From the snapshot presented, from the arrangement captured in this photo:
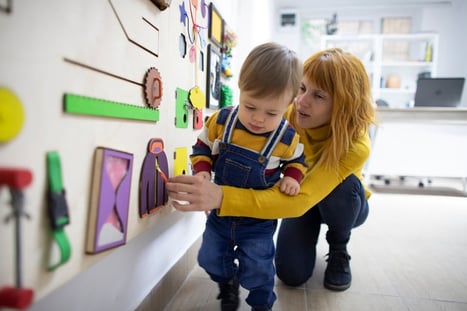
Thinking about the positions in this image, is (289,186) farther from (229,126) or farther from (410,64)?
(410,64)

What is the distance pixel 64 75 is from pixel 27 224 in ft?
0.62

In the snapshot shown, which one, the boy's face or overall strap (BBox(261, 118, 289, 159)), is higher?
the boy's face

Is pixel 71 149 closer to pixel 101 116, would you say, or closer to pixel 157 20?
pixel 101 116

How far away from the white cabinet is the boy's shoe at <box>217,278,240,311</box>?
4030 millimetres

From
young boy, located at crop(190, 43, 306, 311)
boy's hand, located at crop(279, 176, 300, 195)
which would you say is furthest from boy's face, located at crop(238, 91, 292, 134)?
boy's hand, located at crop(279, 176, 300, 195)

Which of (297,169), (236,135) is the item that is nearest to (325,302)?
(297,169)

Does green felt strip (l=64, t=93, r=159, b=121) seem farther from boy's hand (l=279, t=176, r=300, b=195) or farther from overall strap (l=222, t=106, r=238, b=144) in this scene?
boy's hand (l=279, t=176, r=300, b=195)

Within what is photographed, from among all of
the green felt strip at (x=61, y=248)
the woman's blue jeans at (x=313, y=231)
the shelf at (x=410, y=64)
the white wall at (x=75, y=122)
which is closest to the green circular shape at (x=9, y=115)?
the white wall at (x=75, y=122)

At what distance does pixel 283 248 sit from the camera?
1.12 meters

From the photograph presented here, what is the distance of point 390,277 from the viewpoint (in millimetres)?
1103

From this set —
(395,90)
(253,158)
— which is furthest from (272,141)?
(395,90)

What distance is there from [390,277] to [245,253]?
62cm

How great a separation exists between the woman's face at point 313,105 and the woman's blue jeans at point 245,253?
33 cm

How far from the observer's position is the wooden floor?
923mm
